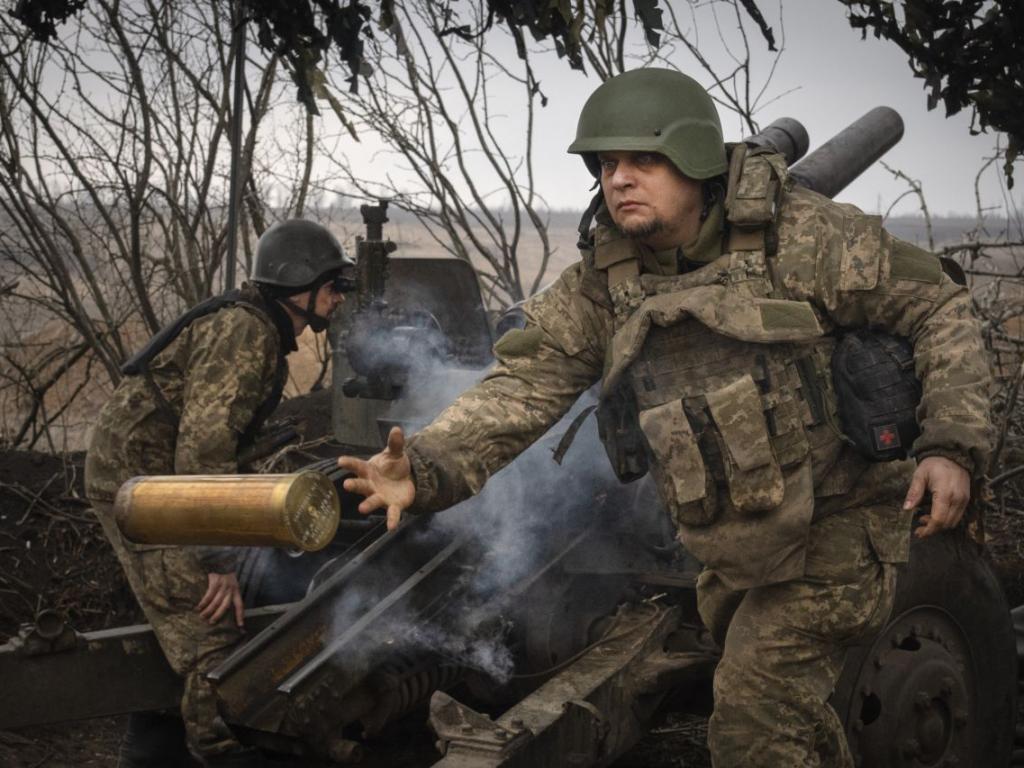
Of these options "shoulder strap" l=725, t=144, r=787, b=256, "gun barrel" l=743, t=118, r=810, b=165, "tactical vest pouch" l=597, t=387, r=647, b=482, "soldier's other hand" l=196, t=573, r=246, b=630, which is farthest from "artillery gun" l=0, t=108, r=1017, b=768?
"gun barrel" l=743, t=118, r=810, b=165

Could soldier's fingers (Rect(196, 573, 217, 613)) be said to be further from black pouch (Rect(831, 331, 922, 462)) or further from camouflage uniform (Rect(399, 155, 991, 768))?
black pouch (Rect(831, 331, 922, 462))

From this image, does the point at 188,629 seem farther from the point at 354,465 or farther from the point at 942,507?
the point at 942,507

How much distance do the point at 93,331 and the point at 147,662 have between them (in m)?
3.75

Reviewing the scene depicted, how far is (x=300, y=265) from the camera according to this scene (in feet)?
17.3

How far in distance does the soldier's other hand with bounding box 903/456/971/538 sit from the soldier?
2459 millimetres

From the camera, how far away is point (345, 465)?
302cm

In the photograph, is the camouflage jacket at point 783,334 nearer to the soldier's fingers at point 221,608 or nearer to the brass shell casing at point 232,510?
the brass shell casing at point 232,510

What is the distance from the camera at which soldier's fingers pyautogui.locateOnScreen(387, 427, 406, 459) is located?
3019mm

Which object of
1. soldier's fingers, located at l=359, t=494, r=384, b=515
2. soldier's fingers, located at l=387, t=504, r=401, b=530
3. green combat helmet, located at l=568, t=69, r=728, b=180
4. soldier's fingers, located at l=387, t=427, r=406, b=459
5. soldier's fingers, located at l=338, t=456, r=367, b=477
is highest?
green combat helmet, located at l=568, t=69, r=728, b=180

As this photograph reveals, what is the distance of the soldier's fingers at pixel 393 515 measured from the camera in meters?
2.99

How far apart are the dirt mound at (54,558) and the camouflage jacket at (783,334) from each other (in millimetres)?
3513

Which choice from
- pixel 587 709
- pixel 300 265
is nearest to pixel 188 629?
pixel 300 265

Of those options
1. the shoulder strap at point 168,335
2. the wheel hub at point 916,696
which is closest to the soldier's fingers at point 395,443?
the wheel hub at point 916,696

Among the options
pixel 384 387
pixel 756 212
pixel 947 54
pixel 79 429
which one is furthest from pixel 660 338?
pixel 79 429
